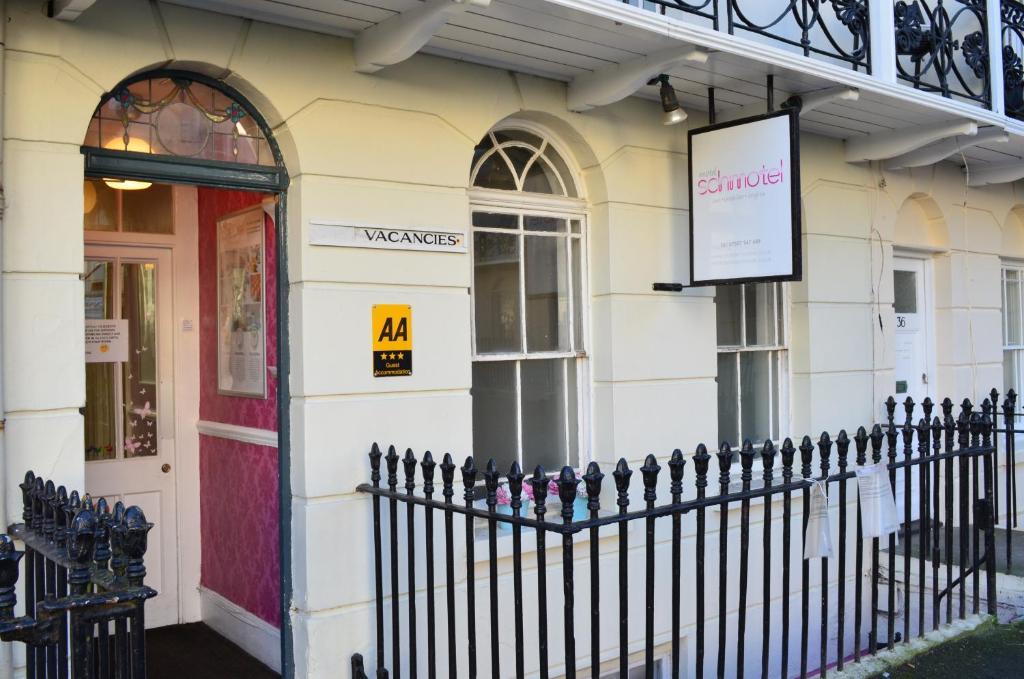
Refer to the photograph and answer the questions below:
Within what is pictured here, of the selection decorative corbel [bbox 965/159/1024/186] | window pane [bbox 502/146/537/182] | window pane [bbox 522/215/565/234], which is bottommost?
window pane [bbox 522/215/565/234]

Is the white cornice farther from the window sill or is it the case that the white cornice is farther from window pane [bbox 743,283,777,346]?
window pane [bbox 743,283,777,346]

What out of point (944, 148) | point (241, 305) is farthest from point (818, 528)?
point (944, 148)

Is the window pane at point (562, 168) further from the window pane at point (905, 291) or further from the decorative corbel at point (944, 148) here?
the window pane at point (905, 291)

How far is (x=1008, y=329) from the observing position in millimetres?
10133

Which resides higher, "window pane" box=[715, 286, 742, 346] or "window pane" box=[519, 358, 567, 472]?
"window pane" box=[715, 286, 742, 346]

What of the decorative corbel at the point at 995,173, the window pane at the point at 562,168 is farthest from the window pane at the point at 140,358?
the decorative corbel at the point at 995,173

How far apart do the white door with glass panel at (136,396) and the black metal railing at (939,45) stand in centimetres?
518

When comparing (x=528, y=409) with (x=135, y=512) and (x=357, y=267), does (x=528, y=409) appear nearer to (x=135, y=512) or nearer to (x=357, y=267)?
(x=357, y=267)

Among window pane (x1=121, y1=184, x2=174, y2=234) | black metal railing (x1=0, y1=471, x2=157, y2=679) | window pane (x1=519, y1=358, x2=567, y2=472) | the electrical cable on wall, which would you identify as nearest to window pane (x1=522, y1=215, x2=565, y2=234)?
window pane (x1=519, y1=358, x2=567, y2=472)

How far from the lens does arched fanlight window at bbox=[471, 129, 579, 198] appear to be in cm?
580

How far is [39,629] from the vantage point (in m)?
2.57

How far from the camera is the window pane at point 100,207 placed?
5.73 m

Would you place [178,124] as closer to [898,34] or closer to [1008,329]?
[898,34]

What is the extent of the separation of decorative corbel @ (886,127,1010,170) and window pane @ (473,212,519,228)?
3.67 metres
